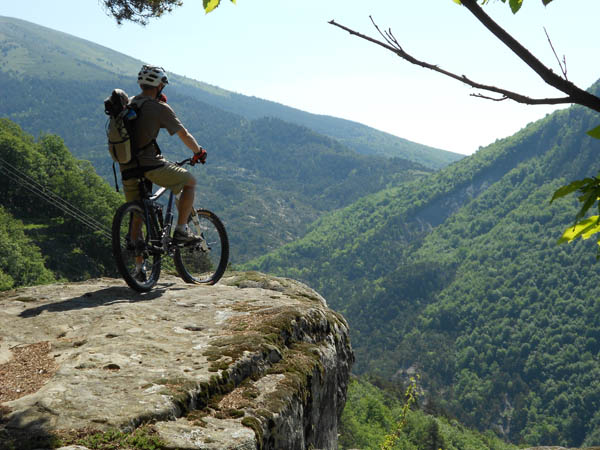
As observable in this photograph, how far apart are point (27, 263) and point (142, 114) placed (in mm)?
37236

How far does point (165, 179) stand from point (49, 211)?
4783cm

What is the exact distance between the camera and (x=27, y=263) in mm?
38188

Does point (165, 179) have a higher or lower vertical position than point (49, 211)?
higher

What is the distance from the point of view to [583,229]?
6.06ft

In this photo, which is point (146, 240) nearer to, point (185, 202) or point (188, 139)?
point (185, 202)

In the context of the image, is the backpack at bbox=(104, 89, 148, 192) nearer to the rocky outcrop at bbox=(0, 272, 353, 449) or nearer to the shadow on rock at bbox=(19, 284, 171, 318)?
the shadow on rock at bbox=(19, 284, 171, 318)

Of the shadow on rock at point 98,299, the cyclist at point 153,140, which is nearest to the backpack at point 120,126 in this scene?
the cyclist at point 153,140

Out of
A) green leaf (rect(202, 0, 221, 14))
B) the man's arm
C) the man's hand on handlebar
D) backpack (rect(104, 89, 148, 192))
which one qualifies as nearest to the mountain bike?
the man's hand on handlebar

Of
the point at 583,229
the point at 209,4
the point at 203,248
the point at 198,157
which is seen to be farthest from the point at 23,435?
the point at 203,248

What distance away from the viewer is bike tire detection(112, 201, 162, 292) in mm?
6289

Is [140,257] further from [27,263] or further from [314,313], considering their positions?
[27,263]

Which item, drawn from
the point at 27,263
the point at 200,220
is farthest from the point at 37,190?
the point at 200,220

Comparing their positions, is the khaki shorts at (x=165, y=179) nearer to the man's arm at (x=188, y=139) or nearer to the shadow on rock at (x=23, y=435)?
the man's arm at (x=188, y=139)

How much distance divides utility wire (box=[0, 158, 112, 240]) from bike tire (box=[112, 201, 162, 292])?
1609 inches
